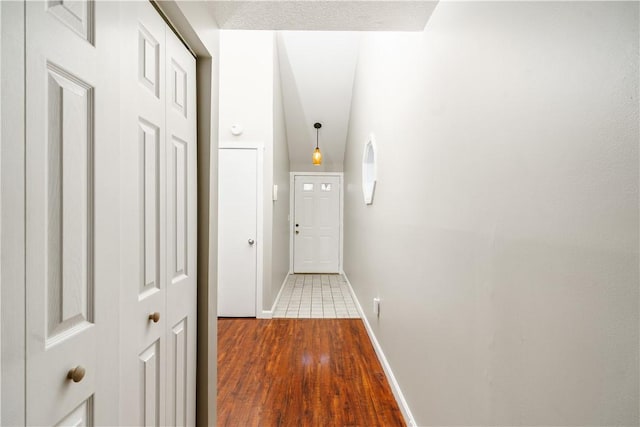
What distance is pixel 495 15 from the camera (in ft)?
3.39

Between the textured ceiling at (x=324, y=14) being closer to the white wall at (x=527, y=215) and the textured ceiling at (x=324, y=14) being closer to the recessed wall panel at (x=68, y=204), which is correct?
the white wall at (x=527, y=215)

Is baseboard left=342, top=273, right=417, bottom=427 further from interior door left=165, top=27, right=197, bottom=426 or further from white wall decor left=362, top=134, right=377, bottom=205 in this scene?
white wall decor left=362, top=134, right=377, bottom=205

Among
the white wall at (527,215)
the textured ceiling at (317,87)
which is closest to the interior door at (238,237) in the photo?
the textured ceiling at (317,87)

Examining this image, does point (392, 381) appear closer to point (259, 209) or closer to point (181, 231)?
point (181, 231)

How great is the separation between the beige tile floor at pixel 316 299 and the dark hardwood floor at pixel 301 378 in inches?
17.6

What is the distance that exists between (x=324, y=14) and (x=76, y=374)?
1.63 meters

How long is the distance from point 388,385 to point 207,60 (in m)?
2.32

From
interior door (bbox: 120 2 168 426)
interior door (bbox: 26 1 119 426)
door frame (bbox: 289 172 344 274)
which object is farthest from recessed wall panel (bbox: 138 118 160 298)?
door frame (bbox: 289 172 344 274)

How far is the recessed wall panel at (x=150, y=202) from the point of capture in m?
1.16

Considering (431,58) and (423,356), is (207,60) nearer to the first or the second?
(431,58)

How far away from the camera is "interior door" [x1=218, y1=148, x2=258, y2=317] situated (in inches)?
154

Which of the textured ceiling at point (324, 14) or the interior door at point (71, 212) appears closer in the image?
the interior door at point (71, 212)

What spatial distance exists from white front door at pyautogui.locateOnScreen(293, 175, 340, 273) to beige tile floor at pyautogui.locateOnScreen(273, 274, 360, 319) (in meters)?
0.33

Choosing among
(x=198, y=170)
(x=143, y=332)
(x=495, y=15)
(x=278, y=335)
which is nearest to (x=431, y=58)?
(x=495, y=15)
